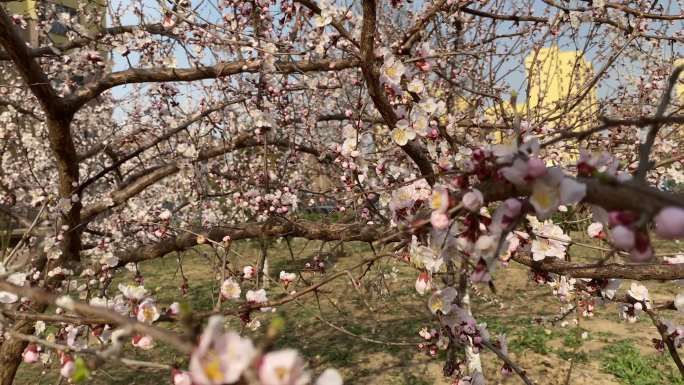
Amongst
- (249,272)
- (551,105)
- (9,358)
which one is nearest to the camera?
(249,272)

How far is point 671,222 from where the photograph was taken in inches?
24.3

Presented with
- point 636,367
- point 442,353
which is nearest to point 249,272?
point 442,353

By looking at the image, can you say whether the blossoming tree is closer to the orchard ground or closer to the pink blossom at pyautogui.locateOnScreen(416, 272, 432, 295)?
the pink blossom at pyautogui.locateOnScreen(416, 272, 432, 295)

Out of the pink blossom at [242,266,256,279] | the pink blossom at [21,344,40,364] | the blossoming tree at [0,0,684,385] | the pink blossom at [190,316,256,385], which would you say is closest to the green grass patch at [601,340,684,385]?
the blossoming tree at [0,0,684,385]

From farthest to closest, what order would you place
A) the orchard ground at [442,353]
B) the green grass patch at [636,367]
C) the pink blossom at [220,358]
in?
the orchard ground at [442,353] → the green grass patch at [636,367] → the pink blossom at [220,358]

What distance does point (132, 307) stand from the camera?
1546mm

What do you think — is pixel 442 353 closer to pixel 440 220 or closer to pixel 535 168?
pixel 440 220

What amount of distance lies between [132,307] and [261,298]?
0.46m

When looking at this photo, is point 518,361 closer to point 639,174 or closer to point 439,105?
point 439,105

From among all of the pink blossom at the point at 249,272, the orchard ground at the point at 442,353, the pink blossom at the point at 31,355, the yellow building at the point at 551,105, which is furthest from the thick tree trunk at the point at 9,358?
the yellow building at the point at 551,105

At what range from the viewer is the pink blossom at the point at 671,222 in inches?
23.9

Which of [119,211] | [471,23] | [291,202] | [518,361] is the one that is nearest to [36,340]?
[291,202]

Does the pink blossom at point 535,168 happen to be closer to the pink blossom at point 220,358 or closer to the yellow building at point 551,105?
the yellow building at point 551,105

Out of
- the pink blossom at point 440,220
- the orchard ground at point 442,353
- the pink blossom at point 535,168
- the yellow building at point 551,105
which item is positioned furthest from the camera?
the orchard ground at point 442,353
